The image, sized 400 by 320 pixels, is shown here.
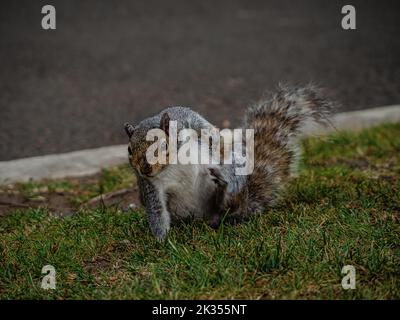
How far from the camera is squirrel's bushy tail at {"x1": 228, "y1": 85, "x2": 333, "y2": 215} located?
3518 millimetres

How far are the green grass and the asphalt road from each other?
1.97 m

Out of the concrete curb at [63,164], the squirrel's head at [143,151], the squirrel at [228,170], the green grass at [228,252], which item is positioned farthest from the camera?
the concrete curb at [63,164]

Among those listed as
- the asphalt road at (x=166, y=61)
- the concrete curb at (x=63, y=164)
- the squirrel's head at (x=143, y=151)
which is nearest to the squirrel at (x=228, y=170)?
the squirrel's head at (x=143, y=151)

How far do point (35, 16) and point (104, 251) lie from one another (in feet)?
23.5

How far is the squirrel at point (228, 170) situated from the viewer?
3088 mm

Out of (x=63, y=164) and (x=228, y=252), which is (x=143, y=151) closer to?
(x=228, y=252)

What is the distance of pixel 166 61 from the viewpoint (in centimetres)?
761

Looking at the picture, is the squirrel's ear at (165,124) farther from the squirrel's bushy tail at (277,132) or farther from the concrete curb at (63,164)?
the concrete curb at (63,164)

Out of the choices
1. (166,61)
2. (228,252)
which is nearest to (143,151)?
(228,252)

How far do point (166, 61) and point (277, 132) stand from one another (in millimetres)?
4143

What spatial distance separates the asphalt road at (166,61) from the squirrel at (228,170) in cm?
205

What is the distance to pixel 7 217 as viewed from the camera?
3885mm

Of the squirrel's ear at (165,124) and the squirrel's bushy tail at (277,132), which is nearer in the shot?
the squirrel's ear at (165,124)

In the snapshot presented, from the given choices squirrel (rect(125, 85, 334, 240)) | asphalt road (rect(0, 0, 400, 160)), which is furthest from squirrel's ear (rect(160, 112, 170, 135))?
asphalt road (rect(0, 0, 400, 160))
